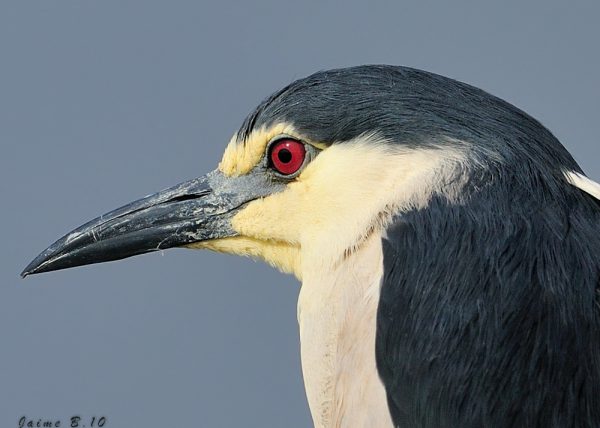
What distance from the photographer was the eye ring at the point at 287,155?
283 centimetres

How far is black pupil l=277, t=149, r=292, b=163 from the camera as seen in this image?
2852mm

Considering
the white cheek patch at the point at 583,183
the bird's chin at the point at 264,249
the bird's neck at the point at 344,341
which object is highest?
the white cheek patch at the point at 583,183

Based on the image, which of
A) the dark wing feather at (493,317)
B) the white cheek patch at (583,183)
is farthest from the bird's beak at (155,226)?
the white cheek patch at (583,183)

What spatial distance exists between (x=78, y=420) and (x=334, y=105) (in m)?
1.92

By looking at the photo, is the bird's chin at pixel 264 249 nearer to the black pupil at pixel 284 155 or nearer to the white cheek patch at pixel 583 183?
the black pupil at pixel 284 155

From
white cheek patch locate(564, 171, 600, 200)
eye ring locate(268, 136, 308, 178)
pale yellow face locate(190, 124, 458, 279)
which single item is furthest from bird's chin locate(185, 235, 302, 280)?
white cheek patch locate(564, 171, 600, 200)

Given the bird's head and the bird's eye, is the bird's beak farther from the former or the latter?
the bird's eye

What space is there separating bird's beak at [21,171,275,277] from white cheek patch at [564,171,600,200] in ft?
2.60

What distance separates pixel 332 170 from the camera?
109 inches

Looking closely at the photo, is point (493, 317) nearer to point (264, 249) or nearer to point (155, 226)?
point (264, 249)

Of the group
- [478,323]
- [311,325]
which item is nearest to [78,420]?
[311,325]

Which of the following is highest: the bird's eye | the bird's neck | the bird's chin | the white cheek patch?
the bird's eye

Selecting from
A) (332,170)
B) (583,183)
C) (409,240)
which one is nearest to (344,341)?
(409,240)

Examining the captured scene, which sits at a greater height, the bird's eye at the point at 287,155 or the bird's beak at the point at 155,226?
the bird's eye at the point at 287,155
